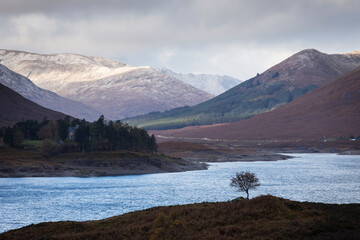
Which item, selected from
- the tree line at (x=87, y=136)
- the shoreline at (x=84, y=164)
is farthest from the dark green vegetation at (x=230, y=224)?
the tree line at (x=87, y=136)

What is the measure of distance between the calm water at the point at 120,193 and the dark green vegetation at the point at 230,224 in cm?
2110

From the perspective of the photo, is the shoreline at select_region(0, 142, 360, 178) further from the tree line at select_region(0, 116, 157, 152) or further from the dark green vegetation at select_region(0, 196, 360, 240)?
the dark green vegetation at select_region(0, 196, 360, 240)

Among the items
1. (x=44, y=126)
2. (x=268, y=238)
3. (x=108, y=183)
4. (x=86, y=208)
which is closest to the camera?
(x=268, y=238)

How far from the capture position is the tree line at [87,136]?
513ft

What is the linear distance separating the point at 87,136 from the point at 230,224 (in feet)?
414

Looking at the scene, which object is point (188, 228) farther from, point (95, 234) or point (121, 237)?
point (95, 234)

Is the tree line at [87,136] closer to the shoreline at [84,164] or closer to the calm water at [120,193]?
the shoreline at [84,164]

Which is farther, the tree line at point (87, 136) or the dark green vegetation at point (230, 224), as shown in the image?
the tree line at point (87, 136)

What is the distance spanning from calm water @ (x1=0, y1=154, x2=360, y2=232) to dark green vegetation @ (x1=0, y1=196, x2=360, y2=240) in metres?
21.1

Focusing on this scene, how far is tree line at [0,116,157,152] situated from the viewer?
156 meters

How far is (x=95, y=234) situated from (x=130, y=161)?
114 metres

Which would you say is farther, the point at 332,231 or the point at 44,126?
the point at 44,126

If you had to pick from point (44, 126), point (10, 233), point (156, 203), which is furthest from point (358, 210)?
point (44, 126)

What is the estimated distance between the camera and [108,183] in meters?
117
